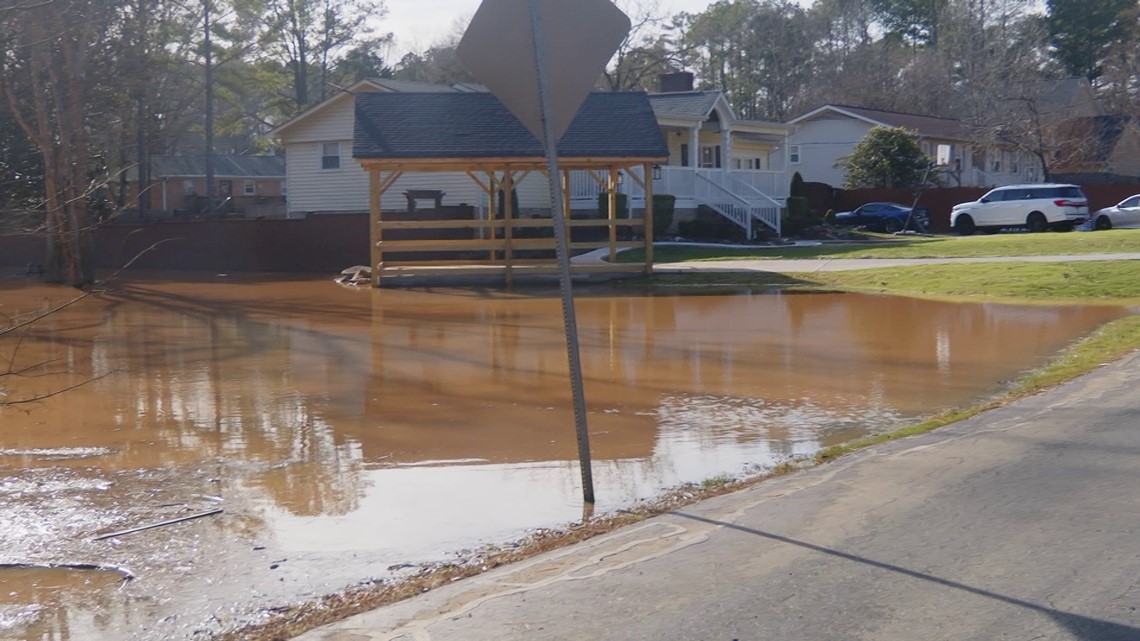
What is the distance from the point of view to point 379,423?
10.8 m

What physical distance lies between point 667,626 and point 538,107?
137 inches

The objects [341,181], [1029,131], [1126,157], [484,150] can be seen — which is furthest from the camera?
[1126,157]

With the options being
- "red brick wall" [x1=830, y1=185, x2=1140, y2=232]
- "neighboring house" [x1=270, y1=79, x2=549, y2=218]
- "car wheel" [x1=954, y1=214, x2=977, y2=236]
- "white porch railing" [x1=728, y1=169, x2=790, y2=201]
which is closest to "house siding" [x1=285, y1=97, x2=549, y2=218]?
"neighboring house" [x1=270, y1=79, x2=549, y2=218]

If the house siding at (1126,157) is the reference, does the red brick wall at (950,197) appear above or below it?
below

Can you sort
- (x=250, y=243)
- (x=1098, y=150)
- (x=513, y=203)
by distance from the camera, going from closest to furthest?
(x=250, y=243), (x=513, y=203), (x=1098, y=150)

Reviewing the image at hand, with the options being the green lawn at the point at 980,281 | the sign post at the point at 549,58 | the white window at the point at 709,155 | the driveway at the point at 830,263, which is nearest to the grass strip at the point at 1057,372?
the sign post at the point at 549,58

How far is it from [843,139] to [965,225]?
17.1 m

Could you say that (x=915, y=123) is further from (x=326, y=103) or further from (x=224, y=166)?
(x=224, y=166)

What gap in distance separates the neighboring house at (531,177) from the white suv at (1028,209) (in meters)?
6.94

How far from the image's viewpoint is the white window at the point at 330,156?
39688 millimetres

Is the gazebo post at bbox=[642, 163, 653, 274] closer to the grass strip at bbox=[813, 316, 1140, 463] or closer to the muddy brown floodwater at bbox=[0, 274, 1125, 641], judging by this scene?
the muddy brown floodwater at bbox=[0, 274, 1125, 641]

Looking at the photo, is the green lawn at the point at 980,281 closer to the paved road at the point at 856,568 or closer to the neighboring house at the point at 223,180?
the paved road at the point at 856,568

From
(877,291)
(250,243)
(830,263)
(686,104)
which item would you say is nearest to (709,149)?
(686,104)

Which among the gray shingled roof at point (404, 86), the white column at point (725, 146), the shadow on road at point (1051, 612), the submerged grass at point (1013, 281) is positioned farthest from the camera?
the white column at point (725, 146)
